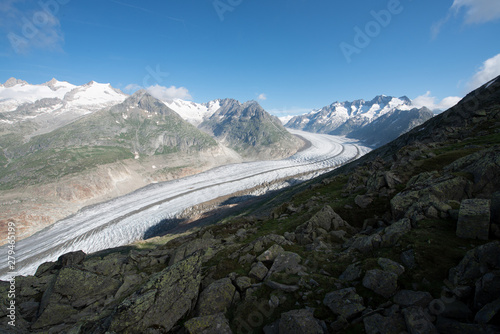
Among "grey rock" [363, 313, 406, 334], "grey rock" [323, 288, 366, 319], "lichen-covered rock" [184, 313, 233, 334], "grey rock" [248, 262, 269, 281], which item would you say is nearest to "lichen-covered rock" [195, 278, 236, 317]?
"lichen-covered rock" [184, 313, 233, 334]

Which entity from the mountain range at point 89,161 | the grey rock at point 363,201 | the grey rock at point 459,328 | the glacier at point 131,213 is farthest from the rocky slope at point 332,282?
the mountain range at point 89,161

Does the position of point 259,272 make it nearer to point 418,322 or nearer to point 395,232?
point 418,322

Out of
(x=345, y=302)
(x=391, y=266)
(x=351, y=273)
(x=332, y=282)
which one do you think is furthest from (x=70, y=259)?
(x=391, y=266)

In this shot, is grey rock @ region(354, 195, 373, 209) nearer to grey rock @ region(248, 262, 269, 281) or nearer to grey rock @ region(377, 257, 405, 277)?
grey rock @ region(377, 257, 405, 277)

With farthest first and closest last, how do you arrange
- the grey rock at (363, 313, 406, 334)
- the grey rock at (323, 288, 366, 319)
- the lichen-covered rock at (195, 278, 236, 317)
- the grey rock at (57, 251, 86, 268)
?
the grey rock at (57, 251, 86, 268), the lichen-covered rock at (195, 278, 236, 317), the grey rock at (323, 288, 366, 319), the grey rock at (363, 313, 406, 334)

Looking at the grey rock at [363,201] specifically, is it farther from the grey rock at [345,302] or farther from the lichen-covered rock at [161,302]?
the lichen-covered rock at [161,302]

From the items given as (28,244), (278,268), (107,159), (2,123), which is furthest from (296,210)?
(2,123)

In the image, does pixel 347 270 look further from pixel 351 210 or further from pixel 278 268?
pixel 351 210
